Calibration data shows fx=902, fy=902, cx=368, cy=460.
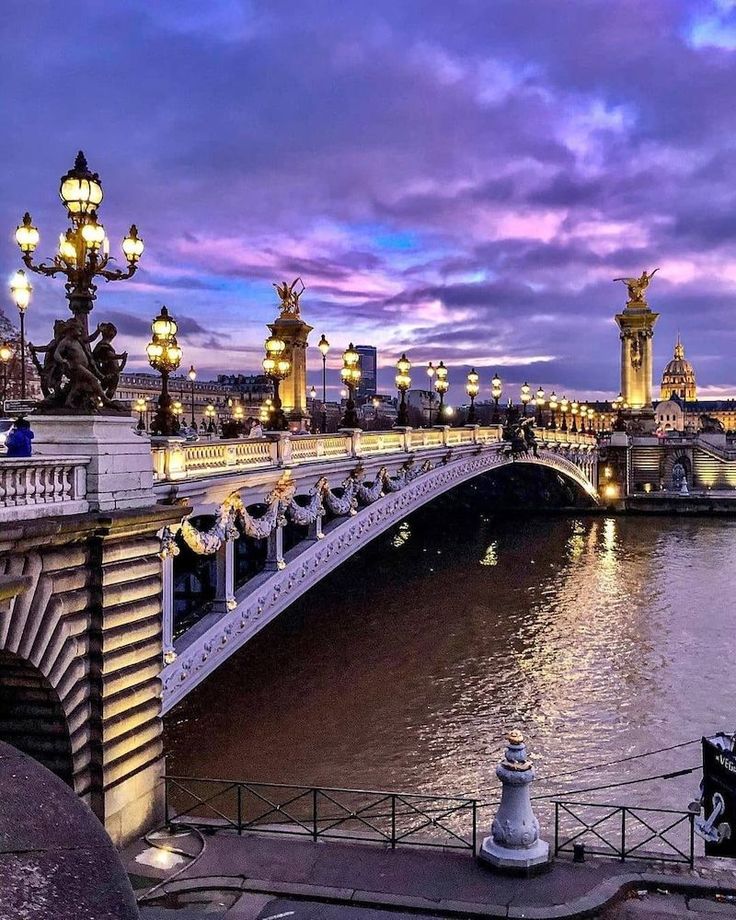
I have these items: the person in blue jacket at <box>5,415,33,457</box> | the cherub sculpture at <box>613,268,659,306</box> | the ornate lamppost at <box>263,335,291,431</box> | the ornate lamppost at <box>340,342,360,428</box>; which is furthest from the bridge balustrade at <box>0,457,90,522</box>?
the cherub sculpture at <box>613,268,659,306</box>

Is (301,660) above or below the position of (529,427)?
below

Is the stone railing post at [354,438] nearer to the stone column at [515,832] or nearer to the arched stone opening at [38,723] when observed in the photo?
the stone column at [515,832]

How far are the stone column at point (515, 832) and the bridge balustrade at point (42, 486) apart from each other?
6010mm

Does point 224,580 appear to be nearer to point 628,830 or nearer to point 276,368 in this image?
point 276,368

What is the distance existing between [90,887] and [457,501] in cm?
6207

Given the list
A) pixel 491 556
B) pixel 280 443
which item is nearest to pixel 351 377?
pixel 280 443

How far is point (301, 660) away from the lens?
24156 millimetres

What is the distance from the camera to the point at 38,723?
11.0 m

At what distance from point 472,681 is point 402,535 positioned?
29.5 meters

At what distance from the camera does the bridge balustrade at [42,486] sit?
953cm

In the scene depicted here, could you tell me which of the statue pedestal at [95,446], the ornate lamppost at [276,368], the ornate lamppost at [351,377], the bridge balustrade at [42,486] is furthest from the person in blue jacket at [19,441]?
the ornate lamppost at [351,377]

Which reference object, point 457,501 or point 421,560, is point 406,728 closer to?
point 421,560

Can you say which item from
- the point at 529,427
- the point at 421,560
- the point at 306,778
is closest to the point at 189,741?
the point at 306,778

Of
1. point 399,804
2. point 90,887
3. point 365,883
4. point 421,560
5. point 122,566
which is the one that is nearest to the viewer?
point 90,887
